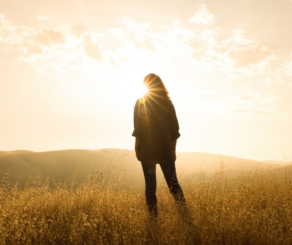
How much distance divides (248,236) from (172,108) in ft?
6.69

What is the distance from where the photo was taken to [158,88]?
3.27m

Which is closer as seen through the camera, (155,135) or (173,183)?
(173,183)

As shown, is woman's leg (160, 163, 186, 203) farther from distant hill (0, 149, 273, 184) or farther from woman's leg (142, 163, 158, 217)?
distant hill (0, 149, 273, 184)

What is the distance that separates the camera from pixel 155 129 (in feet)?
10.3

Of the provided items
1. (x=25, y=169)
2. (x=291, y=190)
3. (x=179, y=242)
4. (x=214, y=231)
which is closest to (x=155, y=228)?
(x=179, y=242)

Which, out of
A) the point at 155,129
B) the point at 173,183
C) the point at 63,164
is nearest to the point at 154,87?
the point at 155,129

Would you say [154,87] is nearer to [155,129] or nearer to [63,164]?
[155,129]

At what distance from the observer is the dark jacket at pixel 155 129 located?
118 inches

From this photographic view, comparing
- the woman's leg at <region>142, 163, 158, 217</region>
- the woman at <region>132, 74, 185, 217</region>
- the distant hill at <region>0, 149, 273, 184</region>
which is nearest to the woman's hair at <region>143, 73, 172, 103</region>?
the woman at <region>132, 74, 185, 217</region>

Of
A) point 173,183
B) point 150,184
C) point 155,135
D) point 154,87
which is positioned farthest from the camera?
point 154,87

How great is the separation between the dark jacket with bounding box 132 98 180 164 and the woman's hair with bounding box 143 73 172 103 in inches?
2.7

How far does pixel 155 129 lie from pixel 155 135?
0.32 feet

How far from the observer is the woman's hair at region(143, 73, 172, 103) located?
3.26 metres

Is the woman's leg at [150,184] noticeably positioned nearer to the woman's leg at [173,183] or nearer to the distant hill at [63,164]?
the woman's leg at [173,183]
